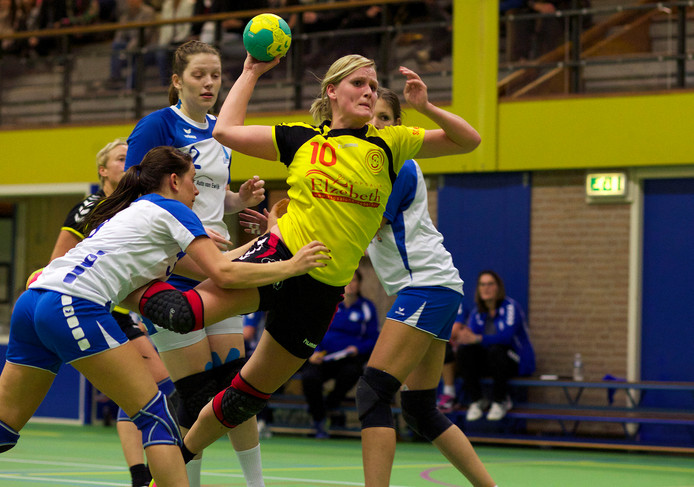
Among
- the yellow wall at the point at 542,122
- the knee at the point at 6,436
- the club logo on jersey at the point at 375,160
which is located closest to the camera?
the knee at the point at 6,436

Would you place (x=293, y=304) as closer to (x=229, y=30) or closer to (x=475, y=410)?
(x=475, y=410)

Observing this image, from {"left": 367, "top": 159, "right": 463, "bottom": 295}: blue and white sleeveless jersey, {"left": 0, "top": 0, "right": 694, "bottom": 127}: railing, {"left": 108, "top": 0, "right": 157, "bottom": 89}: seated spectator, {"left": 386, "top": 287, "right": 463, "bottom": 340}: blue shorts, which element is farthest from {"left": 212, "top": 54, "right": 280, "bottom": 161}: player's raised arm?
{"left": 108, "top": 0, "right": 157, "bottom": 89}: seated spectator

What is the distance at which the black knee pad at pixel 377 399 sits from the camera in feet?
16.0

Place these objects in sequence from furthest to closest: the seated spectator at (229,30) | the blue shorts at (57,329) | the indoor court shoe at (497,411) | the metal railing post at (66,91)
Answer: the metal railing post at (66,91), the seated spectator at (229,30), the indoor court shoe at (497,411), the blue shorts at (57,329)

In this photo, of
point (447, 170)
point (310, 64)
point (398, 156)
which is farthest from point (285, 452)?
point (398, 156)

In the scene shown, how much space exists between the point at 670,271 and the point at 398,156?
723cm

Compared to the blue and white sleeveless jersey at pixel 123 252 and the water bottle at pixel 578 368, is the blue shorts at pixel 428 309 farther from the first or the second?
the water bottle at pixel 578 368

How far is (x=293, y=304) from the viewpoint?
4422mm

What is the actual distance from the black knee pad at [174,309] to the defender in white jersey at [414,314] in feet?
3.58

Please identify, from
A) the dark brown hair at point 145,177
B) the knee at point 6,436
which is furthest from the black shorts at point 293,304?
the knee at point 6,436

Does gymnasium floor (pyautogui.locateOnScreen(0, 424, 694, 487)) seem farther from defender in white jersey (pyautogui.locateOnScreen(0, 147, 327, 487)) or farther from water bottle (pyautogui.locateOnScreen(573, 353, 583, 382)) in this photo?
defender in white jersey (pyautogui.locateOnScreen(0, 147, 327, 487))

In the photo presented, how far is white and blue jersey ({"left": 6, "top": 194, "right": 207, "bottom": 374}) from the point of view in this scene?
4.08 metres

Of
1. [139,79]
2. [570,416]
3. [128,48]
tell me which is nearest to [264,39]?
[570,416]

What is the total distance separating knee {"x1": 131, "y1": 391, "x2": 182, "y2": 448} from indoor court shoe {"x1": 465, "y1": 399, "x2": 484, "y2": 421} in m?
6.88
